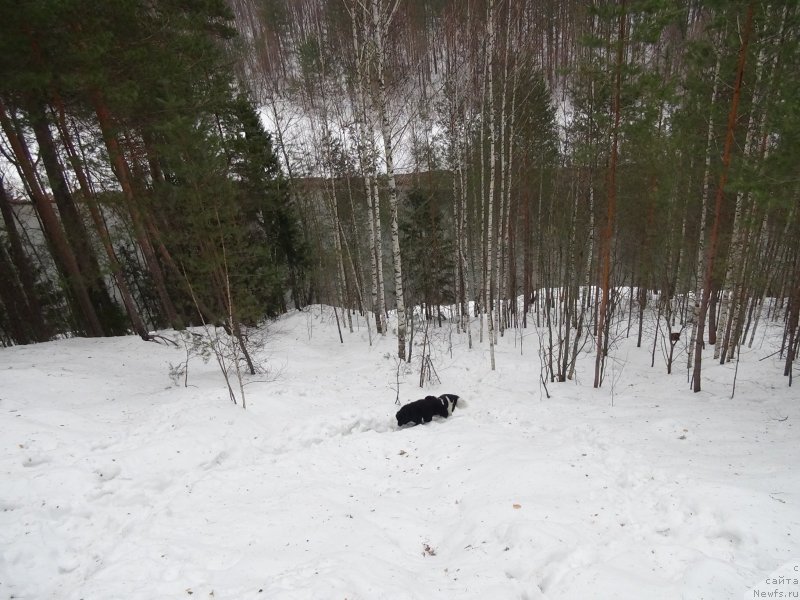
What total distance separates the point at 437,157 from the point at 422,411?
41.8 ft

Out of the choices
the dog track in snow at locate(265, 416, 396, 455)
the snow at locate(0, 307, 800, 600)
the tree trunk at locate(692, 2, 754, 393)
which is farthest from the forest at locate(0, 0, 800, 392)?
the dog track in snow at locate(265, 416, 396, 455)

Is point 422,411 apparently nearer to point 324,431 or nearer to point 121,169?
point 324,431

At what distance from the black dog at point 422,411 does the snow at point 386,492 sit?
0.24 meters

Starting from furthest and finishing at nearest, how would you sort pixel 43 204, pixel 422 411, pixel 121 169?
pixel 43 204 < pixel 121 169 < pixel 422 411

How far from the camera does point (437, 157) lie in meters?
16.5

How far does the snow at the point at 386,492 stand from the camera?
3303 millimetres

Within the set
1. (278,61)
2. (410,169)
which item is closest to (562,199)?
(410,169)

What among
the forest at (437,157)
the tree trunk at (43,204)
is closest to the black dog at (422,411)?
the forest at (437,157)

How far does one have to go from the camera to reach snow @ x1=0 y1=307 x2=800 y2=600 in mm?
3303

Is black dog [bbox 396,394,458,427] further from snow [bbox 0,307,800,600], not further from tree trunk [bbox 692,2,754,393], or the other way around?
tree trunk [bbox 692,2,754,393]

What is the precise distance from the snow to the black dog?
235 millimetres

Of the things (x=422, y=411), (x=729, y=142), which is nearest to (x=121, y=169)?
(x=422, y=411)

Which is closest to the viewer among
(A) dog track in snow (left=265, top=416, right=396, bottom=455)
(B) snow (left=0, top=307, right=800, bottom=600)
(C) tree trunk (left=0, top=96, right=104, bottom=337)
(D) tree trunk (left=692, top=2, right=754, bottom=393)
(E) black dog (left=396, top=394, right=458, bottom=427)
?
(B) snow (left=0, top=307, right=800, bottom=600)

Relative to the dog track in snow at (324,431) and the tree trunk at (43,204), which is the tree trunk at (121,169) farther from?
the dog track in snow at (324,431)
